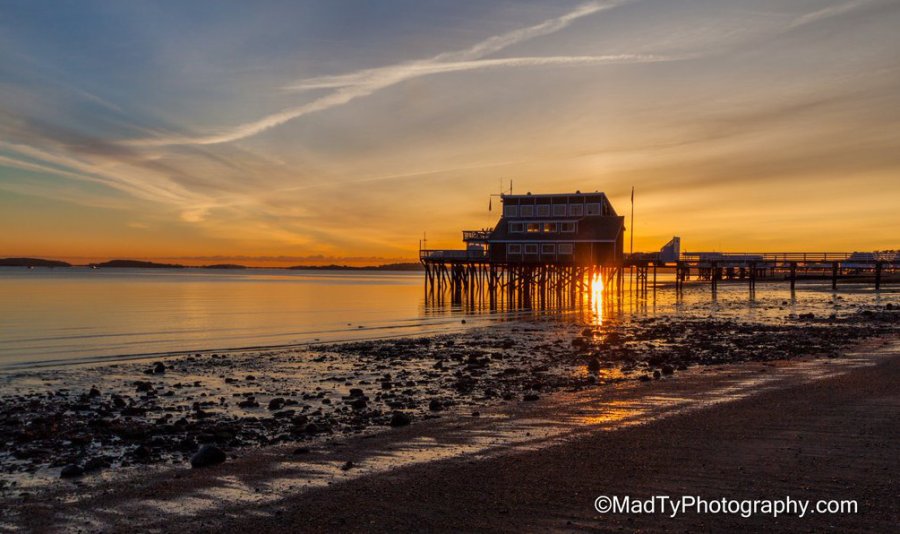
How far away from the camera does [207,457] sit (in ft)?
32.3

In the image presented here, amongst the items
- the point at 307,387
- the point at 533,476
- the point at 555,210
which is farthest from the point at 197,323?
the point at 555,210

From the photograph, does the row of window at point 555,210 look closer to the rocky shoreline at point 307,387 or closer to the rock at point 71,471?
the rocky shoreline at point 307,387

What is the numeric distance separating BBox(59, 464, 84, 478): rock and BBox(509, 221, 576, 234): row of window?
59734 millimetres

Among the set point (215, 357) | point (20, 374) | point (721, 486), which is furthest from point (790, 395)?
point (20, 374)

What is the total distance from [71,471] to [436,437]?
5807 millimetres

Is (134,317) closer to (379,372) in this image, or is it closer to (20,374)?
(20,374)

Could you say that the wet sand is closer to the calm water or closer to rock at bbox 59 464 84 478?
rock at bbox 59 464 84 478

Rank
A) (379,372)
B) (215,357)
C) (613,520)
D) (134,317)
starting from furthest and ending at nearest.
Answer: (134,317) → (215,357) → (379,372) → (613,520)

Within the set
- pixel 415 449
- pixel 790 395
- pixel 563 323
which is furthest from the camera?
pixel 563 323

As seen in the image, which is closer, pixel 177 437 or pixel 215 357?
pixel 177 437

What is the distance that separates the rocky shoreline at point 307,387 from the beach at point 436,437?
8 cm

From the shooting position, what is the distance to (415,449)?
10250 millimetres

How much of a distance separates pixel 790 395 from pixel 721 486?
22.7 feet

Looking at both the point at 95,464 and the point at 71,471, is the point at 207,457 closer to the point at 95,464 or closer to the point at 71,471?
the point at 95,464
